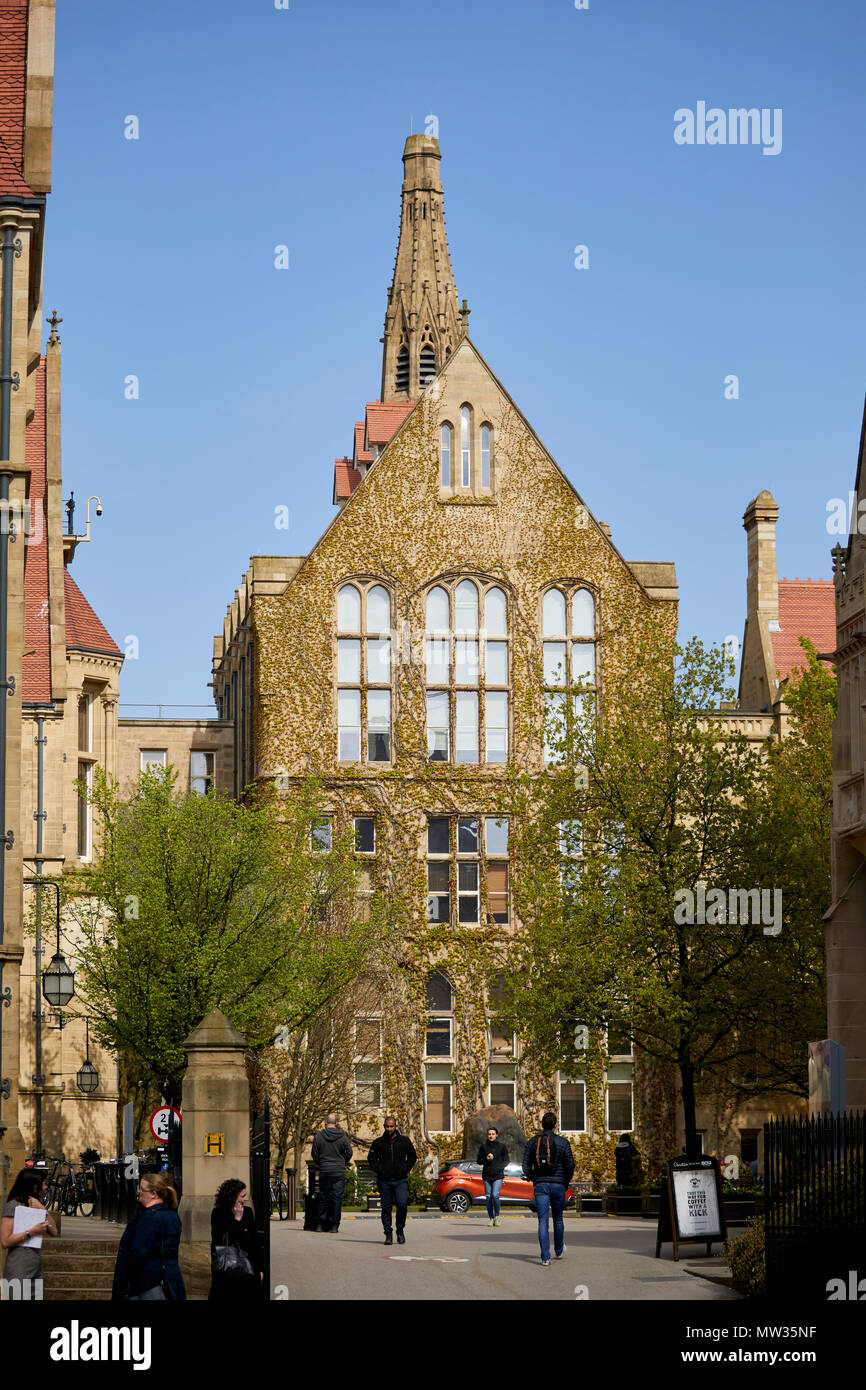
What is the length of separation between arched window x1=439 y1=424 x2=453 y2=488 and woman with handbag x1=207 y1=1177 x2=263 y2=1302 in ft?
128

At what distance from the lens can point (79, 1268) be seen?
23422 mm

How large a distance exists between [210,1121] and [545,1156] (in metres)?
4.10

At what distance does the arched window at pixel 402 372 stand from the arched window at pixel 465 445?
38.0 meters

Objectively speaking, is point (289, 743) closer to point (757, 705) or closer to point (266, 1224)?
point (757, 705)

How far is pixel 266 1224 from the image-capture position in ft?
63.1

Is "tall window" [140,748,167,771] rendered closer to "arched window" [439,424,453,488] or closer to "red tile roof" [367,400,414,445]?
"arched window" [439,424,453,488]

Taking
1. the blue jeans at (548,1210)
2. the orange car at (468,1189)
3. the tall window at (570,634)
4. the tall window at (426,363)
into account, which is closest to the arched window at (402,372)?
the tall window at (426,363)

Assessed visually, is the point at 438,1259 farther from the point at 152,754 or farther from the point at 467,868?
the point at 152,754

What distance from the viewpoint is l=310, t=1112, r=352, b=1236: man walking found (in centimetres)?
2806

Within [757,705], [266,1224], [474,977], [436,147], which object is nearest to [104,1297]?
[266,1224]

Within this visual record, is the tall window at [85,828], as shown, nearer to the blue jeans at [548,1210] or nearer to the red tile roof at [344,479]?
the blue jeans at [548,1210]

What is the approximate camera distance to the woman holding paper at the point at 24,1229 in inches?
613

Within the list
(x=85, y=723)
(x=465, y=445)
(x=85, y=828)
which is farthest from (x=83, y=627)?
(x=465, y=445)

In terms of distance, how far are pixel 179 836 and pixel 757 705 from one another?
21.9m
